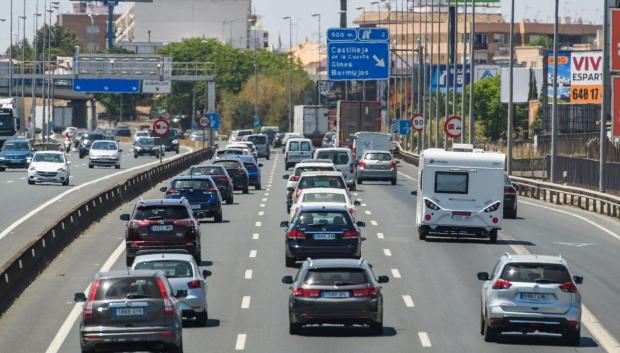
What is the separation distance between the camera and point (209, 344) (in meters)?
24.4

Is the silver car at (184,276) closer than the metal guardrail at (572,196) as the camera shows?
Yes

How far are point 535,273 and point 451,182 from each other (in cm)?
1830

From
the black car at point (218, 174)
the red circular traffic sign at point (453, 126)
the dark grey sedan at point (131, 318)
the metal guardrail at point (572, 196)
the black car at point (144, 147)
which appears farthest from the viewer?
the black car at point (144, 147)

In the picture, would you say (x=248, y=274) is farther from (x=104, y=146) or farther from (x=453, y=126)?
(x=104, y=146)

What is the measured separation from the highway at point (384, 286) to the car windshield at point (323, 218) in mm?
1118

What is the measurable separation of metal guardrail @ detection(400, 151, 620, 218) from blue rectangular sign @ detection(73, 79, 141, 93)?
2089 inches

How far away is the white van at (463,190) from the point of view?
42312 millimetres

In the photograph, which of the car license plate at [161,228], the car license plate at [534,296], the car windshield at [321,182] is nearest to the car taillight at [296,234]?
the car license plate at [161,228]

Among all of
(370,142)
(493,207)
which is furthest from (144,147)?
(493,207)

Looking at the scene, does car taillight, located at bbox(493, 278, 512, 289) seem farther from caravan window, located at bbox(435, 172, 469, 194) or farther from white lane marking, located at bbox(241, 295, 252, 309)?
caravan window, located at bbox(435, 172, 469, 194)

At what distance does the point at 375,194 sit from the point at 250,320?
3982cm

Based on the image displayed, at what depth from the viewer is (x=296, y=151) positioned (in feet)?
295

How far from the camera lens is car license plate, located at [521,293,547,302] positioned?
24078 mm

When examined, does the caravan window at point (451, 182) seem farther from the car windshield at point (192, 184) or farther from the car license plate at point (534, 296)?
the car license plate at point (534, 296)
